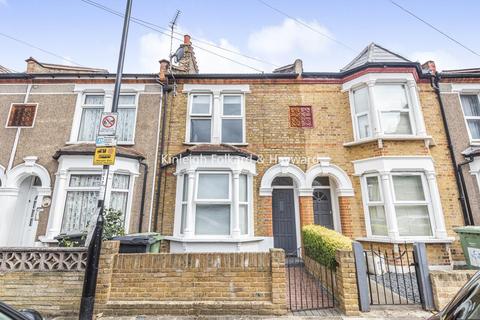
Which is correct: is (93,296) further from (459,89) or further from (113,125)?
(459,89)

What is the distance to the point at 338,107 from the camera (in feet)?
29.5

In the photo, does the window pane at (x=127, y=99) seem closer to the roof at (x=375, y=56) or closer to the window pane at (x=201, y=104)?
the window pane at (x=201, y=104)

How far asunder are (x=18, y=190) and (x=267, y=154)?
8963mm

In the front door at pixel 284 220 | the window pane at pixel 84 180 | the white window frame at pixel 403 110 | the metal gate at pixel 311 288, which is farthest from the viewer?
the front door at pixel 284 220

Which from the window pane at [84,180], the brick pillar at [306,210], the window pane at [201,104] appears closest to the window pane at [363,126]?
the brick pillar at [306,210]

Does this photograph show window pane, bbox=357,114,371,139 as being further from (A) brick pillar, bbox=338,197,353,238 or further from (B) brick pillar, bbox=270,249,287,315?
Result: (B) brick pillar, bbox=270,249,287,315

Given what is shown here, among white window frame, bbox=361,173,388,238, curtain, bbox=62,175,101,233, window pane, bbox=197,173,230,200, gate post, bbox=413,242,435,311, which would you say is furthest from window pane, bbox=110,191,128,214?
white window frame, bbox=361,173,388,238

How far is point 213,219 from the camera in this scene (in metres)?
7.32

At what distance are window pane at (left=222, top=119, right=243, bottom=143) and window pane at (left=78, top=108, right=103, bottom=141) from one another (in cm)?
486

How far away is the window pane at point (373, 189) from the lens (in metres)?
7.78

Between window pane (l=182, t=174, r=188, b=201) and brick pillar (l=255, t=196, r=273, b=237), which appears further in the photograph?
brick pillar (l=255, t=196, r=273, b=237)

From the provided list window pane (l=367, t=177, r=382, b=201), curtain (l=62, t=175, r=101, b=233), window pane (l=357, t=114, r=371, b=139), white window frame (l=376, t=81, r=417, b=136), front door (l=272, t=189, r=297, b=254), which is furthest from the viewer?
window pane (l=357, t=114, r=371, b=139)

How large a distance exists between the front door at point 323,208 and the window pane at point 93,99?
30.1ft

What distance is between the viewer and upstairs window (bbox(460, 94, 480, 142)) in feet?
28.4
